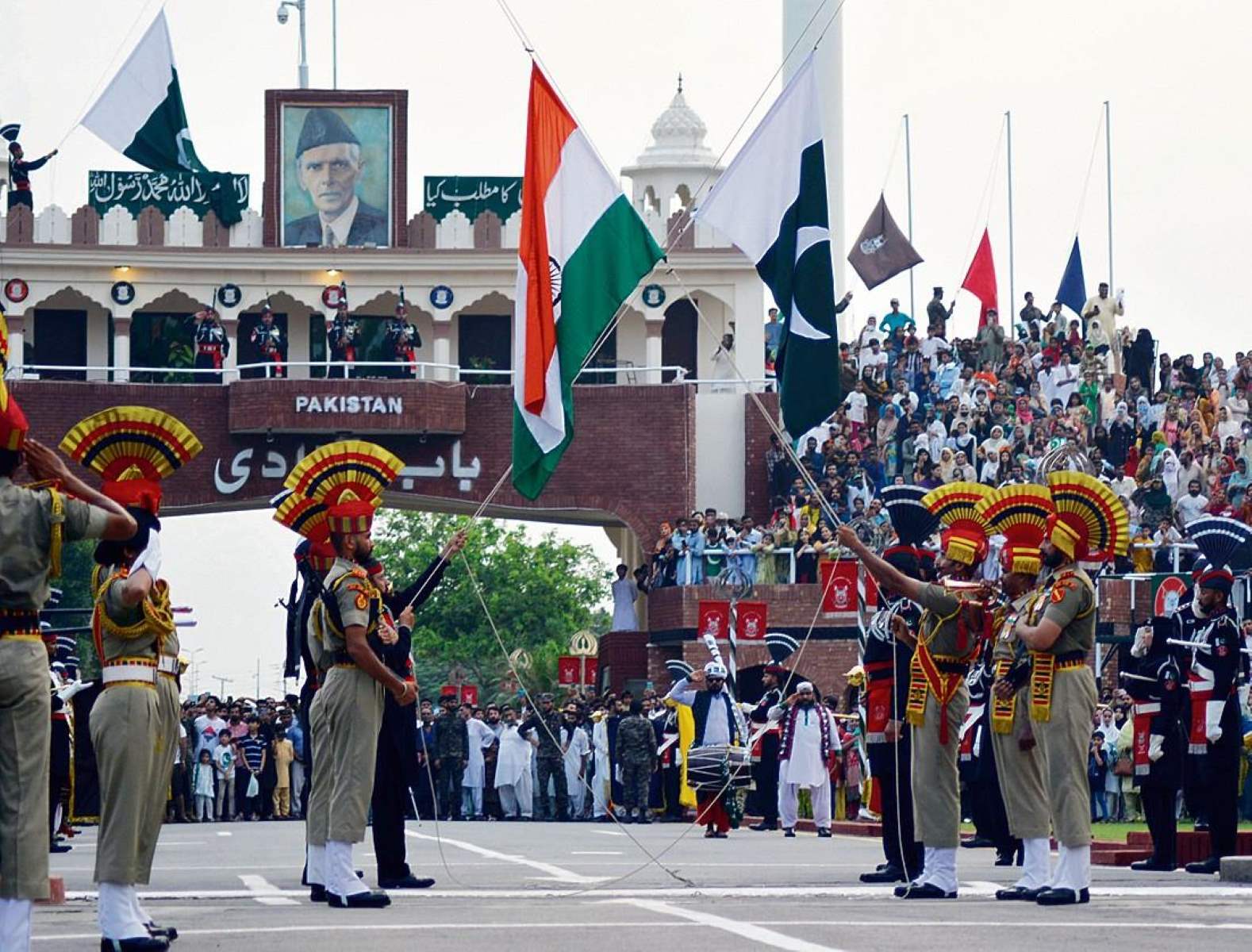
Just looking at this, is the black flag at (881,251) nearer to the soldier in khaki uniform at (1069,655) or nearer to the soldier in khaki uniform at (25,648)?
the soldier in khaki uniform at (1069,655)

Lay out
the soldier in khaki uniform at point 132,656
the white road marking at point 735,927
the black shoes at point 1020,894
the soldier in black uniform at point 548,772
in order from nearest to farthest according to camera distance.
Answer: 1. the white road marking at point 735,927
2. the soldier in khaki uniform at point 132,656
3. the black shoes at point 1020,894
4. the soldier in black uniform at point 548,772

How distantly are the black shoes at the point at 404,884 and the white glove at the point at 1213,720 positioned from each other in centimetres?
578

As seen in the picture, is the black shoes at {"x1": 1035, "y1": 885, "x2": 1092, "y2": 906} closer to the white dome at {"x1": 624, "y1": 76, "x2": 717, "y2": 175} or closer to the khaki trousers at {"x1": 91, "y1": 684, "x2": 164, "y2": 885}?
the khaki trousers at {"x1": 91, "y1": 684, "x2": 164, "y2": 885}

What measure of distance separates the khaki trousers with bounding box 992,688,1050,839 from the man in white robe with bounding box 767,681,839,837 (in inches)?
531

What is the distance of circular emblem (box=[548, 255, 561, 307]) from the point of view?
17.4 meters

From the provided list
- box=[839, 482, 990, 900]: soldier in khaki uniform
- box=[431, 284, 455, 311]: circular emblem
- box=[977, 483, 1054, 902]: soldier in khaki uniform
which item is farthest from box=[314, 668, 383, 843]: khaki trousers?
box=[431, 284, 455, 311]: circular emblem

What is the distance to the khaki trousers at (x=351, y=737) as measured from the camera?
45.5 feet

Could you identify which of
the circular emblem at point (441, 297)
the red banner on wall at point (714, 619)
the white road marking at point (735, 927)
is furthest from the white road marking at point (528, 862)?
the circular emblem at point (441, 297)

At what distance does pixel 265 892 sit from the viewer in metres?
15.4

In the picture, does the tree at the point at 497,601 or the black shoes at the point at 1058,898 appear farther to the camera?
the tree at the point at 497,601

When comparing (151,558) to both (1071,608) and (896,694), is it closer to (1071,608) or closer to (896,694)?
(1071,608)

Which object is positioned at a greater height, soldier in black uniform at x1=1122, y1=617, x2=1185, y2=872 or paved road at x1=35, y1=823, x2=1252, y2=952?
soldier in black uniform at x1=1122, y1=617, x2=1185, y2=872

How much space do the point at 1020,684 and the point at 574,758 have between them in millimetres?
24032

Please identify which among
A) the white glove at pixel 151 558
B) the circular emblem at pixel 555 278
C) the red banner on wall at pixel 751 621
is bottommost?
the white glove at pixel 151 558
